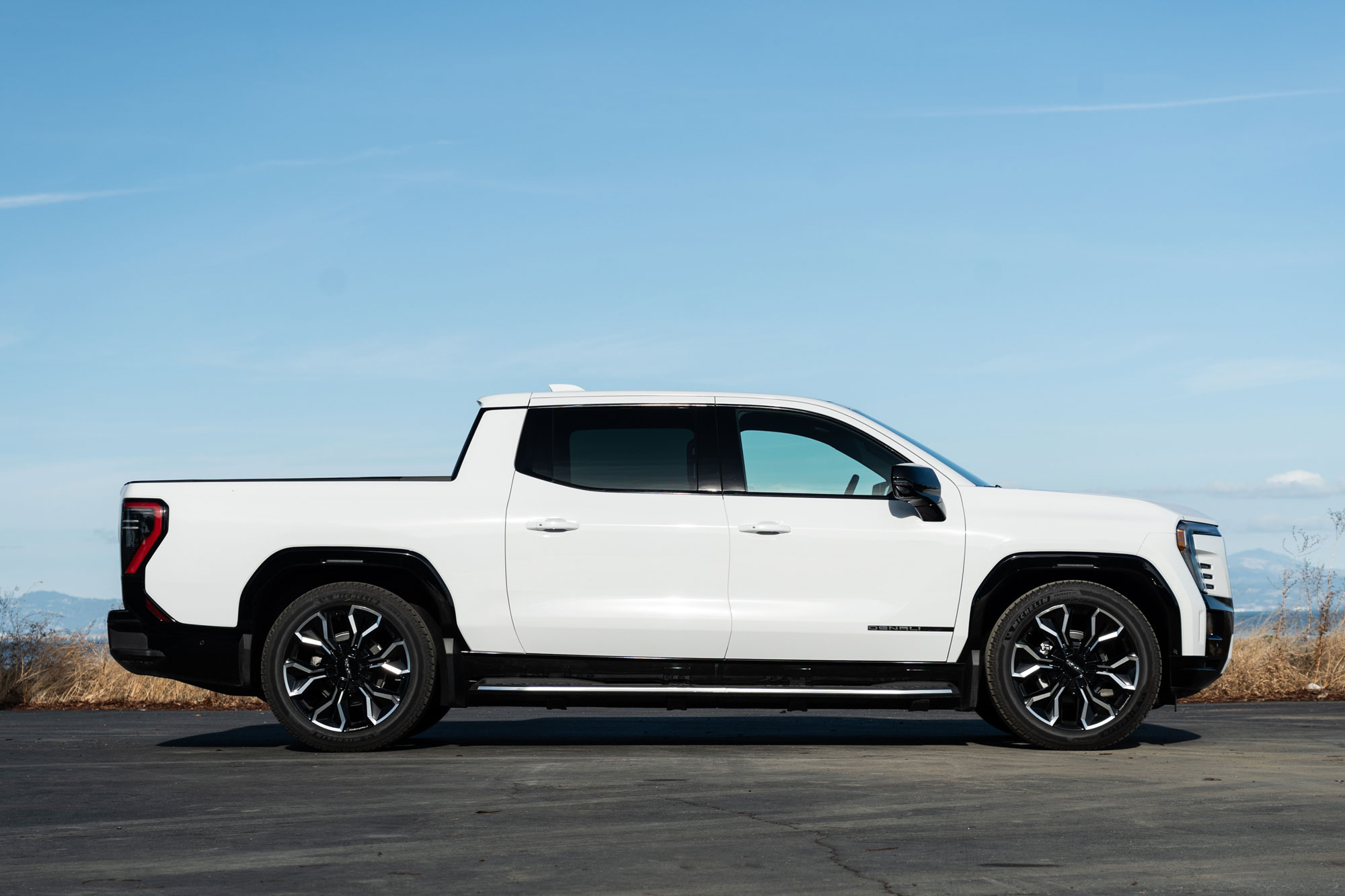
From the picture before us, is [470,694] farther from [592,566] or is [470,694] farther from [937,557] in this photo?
[937,557]

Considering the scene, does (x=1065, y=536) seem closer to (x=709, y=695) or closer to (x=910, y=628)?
(x=910, y=628)

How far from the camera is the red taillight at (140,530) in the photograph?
8.20m

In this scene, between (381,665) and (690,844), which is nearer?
(690,844)

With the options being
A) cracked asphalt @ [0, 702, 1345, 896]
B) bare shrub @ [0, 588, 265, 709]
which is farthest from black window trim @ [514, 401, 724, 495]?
bare shrub @ [0, 588, 265, 709]

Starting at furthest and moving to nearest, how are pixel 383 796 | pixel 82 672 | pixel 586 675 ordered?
pixel 82 672, pixel 586 675, pixel 383 796

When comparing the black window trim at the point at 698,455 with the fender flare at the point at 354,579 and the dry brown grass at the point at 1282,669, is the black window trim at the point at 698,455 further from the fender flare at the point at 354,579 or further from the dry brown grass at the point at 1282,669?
the dry brown grass at the point at 1282,669

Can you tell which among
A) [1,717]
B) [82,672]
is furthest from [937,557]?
[82,672]

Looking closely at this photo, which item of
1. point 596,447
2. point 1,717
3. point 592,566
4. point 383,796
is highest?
point 596,447

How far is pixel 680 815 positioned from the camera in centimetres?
592

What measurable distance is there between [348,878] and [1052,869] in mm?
2416

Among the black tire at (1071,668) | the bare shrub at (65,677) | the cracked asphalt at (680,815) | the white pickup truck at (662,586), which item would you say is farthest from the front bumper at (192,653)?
the bare shrub at (65,677)

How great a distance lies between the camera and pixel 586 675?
26.3 ft

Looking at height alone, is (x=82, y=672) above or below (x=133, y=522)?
below

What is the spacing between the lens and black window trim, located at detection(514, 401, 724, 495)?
322 inches
